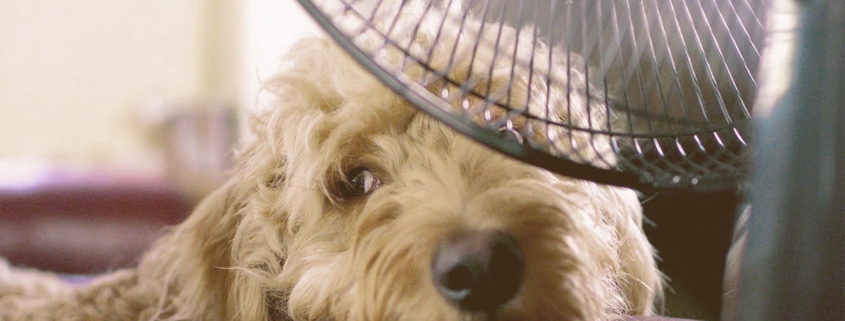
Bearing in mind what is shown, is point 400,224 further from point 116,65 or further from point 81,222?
point 116,65

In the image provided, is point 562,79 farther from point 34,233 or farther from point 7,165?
point 7,165

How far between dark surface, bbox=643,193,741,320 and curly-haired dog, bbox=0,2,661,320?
0.44m

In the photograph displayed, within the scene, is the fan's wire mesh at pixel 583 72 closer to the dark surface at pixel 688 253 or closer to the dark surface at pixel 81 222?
the dark surface at pixel 688 253

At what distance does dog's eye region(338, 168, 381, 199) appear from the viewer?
53.8 inches

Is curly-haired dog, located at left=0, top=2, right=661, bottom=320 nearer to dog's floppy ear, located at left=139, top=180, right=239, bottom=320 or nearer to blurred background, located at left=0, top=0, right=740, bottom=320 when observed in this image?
dog's floppy ear, located at left=139, top=180, right=239, bottom=320

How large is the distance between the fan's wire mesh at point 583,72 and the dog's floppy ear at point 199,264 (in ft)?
1.71

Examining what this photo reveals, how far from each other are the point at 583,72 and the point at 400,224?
13.8 inches

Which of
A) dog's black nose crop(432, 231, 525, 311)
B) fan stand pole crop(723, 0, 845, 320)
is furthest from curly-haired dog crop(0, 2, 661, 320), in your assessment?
fan stand pole crop(723, 0, 845, 320)

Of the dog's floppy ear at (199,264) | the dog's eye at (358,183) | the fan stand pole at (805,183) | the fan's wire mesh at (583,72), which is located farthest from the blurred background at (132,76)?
the fan stand pole at (805,183)

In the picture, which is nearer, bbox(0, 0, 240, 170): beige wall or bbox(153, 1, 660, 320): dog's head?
bbox(153, 1, 660, 320): dog's head

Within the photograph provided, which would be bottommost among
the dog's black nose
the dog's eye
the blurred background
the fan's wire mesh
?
the blurred background

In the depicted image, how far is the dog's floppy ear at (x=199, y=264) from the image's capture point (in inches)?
54.0

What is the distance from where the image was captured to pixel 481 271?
90 centimetres

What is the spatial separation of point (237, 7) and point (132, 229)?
3396mm
